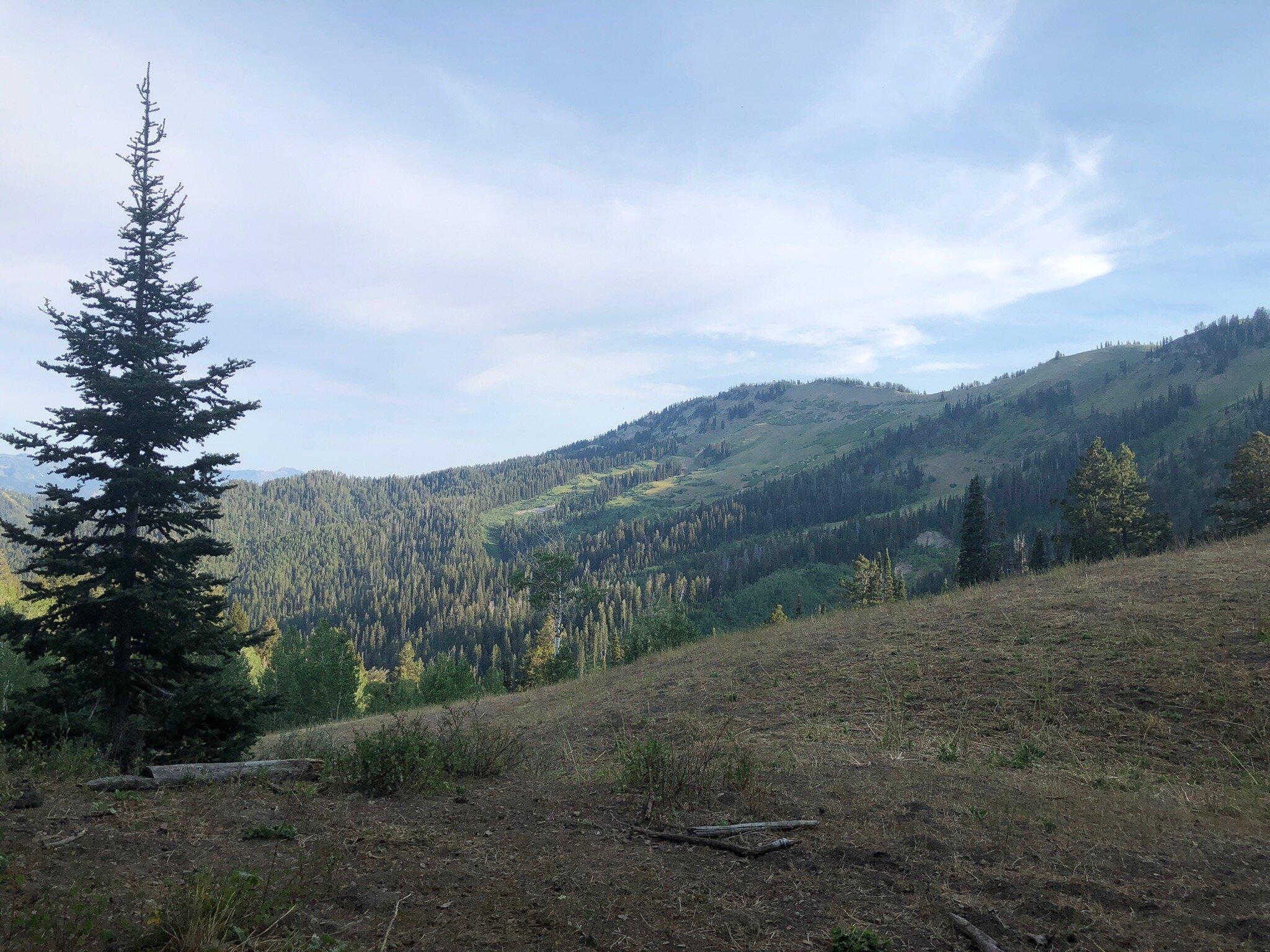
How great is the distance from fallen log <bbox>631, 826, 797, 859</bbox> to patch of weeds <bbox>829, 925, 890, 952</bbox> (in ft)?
4.82

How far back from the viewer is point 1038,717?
9195 millimetres

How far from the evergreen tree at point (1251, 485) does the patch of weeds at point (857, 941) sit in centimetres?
4281

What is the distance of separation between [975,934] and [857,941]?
84 centimetres

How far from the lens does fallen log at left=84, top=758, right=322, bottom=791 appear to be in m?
7.42

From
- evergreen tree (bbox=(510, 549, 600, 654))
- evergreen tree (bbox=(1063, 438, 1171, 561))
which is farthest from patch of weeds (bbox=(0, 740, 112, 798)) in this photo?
evergreen tree (bbox=(1063, 438, 1171, 561))

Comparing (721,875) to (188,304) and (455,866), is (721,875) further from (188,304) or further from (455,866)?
(188,304)

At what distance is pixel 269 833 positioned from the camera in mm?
5879

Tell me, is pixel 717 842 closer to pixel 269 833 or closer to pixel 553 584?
pixel 269 833

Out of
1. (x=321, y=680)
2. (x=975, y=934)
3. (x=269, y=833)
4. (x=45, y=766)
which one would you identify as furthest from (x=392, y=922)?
(x=321, y=680)

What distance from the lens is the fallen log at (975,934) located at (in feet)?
13.1

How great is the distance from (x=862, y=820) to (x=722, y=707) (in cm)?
633

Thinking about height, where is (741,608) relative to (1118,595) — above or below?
below

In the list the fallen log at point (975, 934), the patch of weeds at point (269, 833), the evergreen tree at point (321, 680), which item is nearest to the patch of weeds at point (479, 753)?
the patch of weeds at point (269, 833)

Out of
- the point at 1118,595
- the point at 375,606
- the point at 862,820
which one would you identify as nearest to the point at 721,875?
the point at 862,820
